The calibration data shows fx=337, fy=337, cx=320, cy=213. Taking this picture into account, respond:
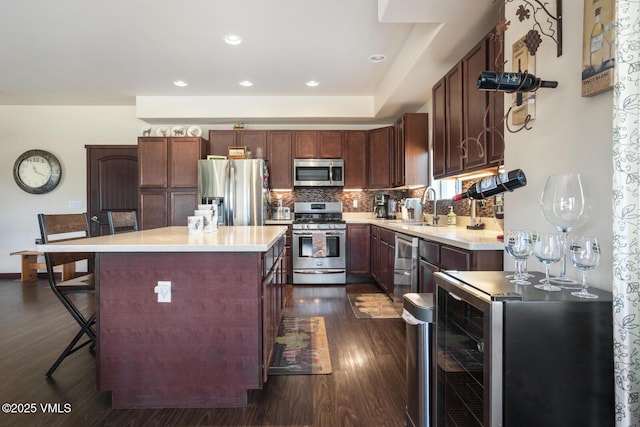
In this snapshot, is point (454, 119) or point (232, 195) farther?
point (232, 195)

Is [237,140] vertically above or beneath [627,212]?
above

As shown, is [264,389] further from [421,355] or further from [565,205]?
[565,205]

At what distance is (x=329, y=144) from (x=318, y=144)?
0.54 feet

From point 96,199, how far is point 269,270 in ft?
14.5

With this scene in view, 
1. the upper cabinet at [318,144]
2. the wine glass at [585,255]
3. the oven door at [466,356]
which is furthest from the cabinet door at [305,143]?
the wine glass at [585,255]

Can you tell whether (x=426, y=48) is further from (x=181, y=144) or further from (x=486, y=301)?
(x=181, y=144)

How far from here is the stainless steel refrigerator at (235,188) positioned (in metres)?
4.53

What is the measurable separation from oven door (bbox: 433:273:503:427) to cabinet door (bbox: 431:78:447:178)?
79.4 inches

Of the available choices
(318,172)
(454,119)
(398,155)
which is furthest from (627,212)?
(318,172)

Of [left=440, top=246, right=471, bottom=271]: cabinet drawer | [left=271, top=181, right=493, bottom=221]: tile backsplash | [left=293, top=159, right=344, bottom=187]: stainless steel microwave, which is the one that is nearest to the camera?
[left=440, top=246, right=471, bottom=271]: cabinet drawer

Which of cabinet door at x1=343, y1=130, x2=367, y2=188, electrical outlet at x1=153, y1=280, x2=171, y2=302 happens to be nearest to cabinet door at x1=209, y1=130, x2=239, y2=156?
cabinet door at x1=343, y1=130, x2=367, y2=188

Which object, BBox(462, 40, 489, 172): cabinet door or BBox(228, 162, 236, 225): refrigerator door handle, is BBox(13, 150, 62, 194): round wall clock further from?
BBox(462, 40, 489, 172): cabinet door

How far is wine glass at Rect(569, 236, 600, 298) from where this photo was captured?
39.8 inches

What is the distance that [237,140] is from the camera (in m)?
4.96
